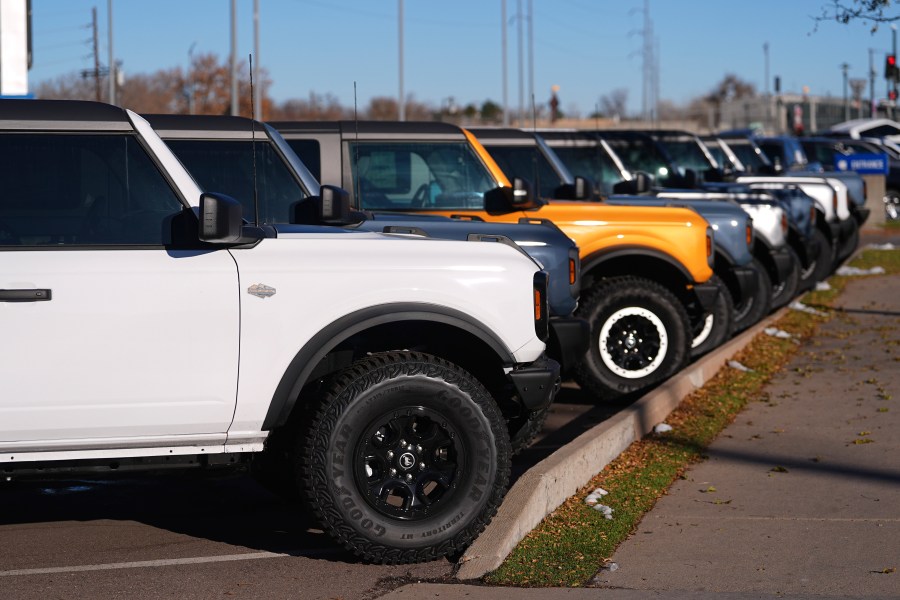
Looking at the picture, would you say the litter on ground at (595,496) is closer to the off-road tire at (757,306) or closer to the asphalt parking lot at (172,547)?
the asphalt parking lot at (172,547)

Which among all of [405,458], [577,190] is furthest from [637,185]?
[405,458]

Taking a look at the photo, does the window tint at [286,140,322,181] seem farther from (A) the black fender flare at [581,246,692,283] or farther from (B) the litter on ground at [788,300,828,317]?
(B) the litter on ground at [788,300,828,317]

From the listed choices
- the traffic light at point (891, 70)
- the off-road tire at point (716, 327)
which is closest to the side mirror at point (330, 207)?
the off-road tire at point (716, 327)

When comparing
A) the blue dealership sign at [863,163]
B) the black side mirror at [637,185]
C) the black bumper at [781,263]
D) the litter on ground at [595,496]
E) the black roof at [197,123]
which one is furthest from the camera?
the blue dealership sign at [863,163]

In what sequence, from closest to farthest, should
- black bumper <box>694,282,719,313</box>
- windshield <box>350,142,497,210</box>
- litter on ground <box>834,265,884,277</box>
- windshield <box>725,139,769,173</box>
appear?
windshield <box>350,142,497,210</box> → black bumper <box>694,282,719,313</box> → litter on ground <box>834,265,884,277</box> → windshield <box>725,139,769,173</box>

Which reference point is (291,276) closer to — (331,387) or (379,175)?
(331,387)

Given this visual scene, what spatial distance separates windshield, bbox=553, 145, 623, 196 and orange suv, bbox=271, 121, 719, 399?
4.07 meters

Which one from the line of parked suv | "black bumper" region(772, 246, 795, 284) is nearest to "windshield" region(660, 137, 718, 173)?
"black bumper" region(772, 246, 795, 284)

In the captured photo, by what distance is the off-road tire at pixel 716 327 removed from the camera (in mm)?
11008

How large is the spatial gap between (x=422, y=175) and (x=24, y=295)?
497cm

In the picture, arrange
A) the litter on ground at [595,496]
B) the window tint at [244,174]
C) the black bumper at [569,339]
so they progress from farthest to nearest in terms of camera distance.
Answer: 1. the window tint at [244,174]
2. the black bumper at [569,339]
3. the litter on ground at [595,496]

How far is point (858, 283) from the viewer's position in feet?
59.9

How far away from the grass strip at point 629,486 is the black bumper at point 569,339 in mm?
665

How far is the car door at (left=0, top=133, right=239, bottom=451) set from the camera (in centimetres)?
500
